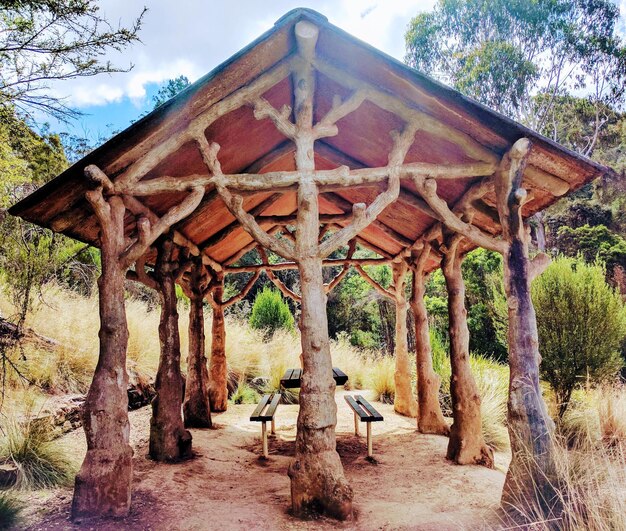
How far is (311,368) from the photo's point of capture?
347 cm

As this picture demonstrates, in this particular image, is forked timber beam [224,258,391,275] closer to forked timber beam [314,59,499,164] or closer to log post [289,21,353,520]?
forked timber beam [314,59,499,164]

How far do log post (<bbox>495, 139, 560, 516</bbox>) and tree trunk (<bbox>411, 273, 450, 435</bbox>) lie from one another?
2818 millimetres

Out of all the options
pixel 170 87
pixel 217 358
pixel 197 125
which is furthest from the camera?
pixel 170 87

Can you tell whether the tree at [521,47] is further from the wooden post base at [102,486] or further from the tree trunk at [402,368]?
the wooden post base at [102,486]

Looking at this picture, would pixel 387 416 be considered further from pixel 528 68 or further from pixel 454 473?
pixel 528 68

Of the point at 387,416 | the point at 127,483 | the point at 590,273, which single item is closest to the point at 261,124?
the point at 127,483

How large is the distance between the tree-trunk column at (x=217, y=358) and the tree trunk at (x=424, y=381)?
365 centimetres

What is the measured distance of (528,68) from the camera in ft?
47.4

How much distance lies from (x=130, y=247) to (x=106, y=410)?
1336 mm

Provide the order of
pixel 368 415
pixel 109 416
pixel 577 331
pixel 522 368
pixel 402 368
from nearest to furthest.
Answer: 1. pixel 109 416
2. pixel 522 368
3. pixel 368 415
4. pixel 577 331
5. pixel 402 368

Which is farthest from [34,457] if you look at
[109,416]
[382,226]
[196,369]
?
[382,226]

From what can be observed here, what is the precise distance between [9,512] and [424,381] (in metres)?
5.11

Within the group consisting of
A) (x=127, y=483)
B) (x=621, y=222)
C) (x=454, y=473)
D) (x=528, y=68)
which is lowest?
(x=454, y=473)

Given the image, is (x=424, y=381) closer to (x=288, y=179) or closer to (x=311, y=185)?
(x=311, y=185)
